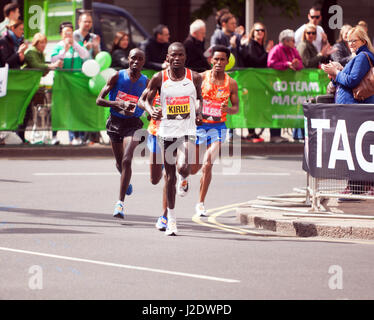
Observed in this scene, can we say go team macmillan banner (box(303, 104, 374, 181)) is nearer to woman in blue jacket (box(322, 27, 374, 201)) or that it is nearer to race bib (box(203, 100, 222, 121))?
woman in blue jacket (box(322, 27, 374, 201))

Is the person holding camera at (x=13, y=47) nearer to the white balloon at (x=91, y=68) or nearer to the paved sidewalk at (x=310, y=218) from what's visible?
the white balloon at (x=91, y=68)

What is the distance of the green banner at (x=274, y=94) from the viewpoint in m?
20.5

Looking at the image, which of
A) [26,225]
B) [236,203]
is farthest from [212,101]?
[26,225]

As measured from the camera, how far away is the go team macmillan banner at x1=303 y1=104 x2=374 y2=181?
11086 mm

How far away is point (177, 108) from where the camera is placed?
35.5ft

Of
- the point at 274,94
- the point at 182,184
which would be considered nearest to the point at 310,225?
the point at 182,184

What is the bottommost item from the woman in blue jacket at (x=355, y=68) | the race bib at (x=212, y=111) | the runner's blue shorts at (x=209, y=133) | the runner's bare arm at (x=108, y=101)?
the runner's blue shorts at (x=209, y=133)

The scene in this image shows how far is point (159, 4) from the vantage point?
1529 inches

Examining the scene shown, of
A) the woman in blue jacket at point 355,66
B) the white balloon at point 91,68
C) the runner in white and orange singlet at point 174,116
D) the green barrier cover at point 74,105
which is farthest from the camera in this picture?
the green barrier cover at point 74,105

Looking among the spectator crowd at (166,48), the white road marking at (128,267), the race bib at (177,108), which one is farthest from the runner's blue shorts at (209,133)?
the spectator crowd at (166,48)

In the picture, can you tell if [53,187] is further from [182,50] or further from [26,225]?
[182,50]

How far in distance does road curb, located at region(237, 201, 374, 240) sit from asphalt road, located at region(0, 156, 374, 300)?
219 millimetres

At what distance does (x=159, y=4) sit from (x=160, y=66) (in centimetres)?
1943

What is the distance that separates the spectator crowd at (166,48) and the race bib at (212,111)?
657 centimetres
